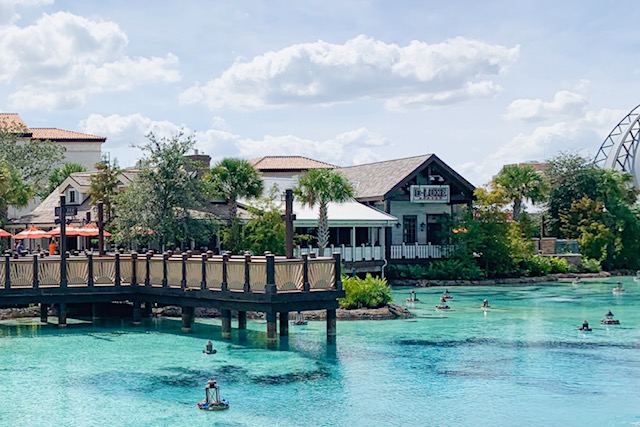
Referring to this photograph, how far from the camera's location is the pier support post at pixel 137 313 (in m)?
33.1


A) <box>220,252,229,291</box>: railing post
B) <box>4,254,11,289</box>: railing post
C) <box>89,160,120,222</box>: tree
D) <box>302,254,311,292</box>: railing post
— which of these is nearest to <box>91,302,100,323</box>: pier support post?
<box>4,254,11,289</box>: railing post

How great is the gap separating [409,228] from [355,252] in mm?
6789

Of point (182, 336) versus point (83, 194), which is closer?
point (182, 336)

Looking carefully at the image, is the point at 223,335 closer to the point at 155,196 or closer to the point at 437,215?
the point at 155,196

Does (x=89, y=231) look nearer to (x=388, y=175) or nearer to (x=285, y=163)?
(x=388, y=175)

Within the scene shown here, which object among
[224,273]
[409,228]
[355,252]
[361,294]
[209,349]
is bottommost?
[209,349]

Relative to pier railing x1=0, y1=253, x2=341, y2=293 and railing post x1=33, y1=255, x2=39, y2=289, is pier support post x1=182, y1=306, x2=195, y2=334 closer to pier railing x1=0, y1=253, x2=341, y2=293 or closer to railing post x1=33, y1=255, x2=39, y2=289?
pier railing x1=0, y1=253, x2=341, y2=293

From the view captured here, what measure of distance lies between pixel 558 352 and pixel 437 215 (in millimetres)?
30512

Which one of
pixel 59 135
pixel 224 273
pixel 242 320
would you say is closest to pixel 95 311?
pixel 242 320

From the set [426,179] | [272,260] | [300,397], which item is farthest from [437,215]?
[300,397]

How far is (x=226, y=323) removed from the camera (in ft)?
96.2

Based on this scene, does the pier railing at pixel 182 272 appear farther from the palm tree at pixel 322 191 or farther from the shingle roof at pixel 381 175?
the shingle roof at pixel 381 175

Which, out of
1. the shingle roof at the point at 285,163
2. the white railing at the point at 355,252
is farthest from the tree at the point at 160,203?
the shingle roof at the point at 285,163

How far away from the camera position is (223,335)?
2950 centimetres
